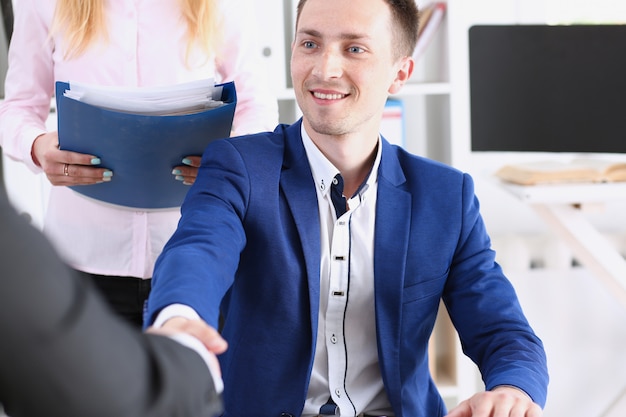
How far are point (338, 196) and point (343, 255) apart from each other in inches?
3.9

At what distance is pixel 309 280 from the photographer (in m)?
1.39

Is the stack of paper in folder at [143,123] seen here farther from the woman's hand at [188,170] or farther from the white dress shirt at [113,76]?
the white dress shirt at [113,76]

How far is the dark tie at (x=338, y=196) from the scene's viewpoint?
4.77ft

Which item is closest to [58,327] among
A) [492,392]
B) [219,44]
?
[492,392]

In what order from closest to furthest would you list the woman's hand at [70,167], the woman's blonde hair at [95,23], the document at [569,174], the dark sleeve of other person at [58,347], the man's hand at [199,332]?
the dark sleeve of other person at [58,347] < the man's hand at [199,332] < the woman's hand at [70,167] < the woman's blonde hair at [95,23] < the document at [569,174]

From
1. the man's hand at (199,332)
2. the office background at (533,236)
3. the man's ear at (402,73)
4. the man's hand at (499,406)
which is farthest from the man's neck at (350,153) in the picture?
the office background at (533,236)

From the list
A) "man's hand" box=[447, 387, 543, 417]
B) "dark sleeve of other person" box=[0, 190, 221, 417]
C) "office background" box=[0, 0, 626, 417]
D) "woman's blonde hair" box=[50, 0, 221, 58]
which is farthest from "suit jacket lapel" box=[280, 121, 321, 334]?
"office background" box=[0, 0, 626, 417]

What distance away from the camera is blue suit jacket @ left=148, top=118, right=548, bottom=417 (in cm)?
139

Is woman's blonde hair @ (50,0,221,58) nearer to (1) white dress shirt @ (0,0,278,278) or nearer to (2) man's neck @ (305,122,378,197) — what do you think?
(1) white dress shirt @ (0,0,278,278)

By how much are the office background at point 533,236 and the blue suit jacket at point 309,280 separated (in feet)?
4.26

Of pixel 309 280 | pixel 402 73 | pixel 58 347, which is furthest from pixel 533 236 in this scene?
pixel 58 347

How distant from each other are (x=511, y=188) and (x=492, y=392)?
1.19 m

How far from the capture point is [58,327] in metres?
0.56

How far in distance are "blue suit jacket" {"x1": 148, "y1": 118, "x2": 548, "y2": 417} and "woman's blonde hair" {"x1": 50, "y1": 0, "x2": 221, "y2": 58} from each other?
0.39 m
